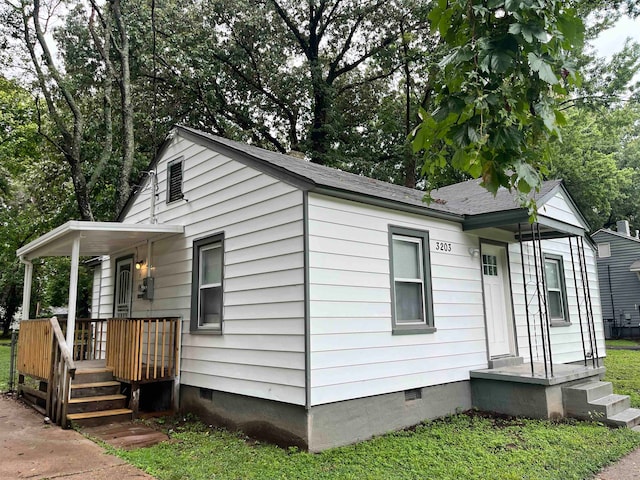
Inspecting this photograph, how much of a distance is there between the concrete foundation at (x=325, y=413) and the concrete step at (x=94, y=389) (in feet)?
3.34

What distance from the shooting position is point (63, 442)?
5.52 metres

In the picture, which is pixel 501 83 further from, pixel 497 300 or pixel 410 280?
pixel 497 300

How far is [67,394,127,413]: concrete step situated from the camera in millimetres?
6405

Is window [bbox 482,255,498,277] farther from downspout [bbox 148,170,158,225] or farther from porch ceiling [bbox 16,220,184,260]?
downspout [bbox 148,170,158,225]

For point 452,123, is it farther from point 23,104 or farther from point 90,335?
point 23,104

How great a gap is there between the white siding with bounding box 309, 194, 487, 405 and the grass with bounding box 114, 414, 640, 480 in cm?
66

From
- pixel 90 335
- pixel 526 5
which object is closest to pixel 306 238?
pixel 526 5

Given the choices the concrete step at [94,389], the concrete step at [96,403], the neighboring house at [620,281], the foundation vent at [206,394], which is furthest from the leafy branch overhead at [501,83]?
the neighboring house at [620,281]

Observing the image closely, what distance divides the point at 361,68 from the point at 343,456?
18.3 m

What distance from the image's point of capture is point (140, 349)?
21.7 ft

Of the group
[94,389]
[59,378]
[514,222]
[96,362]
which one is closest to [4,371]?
[96,362]

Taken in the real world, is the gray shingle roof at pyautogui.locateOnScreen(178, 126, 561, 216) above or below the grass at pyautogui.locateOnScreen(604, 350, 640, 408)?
above

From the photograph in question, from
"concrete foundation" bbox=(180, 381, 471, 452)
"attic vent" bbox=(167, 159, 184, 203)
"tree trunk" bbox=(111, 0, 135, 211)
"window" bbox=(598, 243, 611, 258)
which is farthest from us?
"window" bbox=(598, 243, 611, 258)

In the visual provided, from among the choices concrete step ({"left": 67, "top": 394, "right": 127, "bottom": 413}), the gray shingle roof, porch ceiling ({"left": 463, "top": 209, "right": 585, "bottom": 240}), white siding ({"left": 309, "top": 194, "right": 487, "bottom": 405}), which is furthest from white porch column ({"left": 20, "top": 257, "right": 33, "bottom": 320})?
porch ceiling ({"left": 463, "top": 209, "right": 585, "bottom": 240})
